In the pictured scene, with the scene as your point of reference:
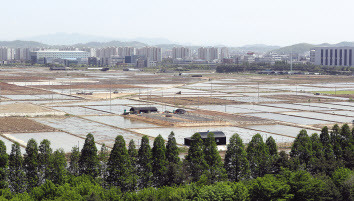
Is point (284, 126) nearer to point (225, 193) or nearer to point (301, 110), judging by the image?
point (301, 110)

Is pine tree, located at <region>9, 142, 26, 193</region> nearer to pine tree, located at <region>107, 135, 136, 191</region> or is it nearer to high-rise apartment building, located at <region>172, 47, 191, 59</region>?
pine tree, located at <region>107, 135, 136, 191</region>

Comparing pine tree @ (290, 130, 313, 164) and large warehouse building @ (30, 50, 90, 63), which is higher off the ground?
large warehouse building @ (30, 50, 90, 63)

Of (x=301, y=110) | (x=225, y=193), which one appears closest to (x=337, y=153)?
(x=225, y=193)

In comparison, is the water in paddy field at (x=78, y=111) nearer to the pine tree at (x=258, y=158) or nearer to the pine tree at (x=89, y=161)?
the pine tree at (x=89, y=161)

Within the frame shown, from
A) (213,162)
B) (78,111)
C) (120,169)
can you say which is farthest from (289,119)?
(120,169)

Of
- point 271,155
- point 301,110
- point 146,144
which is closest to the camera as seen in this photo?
point 146,144

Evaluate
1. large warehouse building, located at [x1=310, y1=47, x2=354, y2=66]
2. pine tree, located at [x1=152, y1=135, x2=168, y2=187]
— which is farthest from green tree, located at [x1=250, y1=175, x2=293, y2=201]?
large warehouse building, located at [x1=310, y1=47, x2=354, y2=66]

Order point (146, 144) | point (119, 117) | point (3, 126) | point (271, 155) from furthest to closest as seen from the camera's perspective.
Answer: point (119, 117) → point (3, 126) → point (271, 155) → point (146, 144)

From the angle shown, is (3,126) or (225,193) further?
(3,126)

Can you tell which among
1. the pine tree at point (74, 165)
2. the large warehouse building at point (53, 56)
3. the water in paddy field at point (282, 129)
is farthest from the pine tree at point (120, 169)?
the large warehouse building at point (53, 56)
